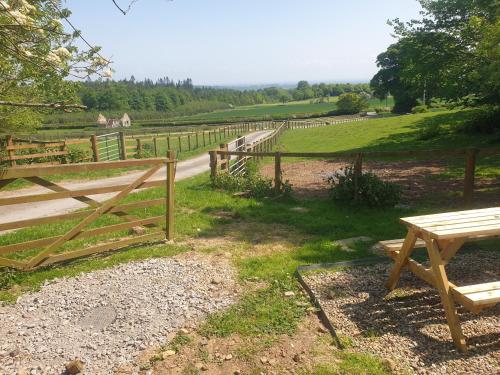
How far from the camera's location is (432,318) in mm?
4387

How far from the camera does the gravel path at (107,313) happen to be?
3.96 metres

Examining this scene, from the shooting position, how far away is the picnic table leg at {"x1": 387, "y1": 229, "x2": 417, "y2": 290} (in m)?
4.58

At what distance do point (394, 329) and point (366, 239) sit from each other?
307 cm

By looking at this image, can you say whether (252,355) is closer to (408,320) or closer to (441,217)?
(408,320)

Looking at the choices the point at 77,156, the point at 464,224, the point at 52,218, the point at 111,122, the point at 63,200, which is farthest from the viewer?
the point at 111,122

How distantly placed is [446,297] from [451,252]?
23.3 inches

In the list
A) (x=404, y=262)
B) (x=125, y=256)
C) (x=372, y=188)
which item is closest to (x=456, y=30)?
(x=372, y=188)

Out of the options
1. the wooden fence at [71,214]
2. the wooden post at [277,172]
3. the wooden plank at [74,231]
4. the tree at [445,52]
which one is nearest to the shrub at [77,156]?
the wooden post at [277,172]

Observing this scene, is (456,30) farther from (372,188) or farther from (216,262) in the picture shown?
(216,262)

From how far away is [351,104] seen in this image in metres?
80.0

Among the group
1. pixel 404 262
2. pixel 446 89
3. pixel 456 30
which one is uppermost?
pixel 456 30

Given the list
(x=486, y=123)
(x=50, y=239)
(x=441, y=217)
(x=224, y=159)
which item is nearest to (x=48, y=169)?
(x=50, y=239)

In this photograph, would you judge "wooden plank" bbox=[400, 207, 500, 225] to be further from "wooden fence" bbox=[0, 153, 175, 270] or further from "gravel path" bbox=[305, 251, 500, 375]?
"wooden fence" bbox=[0, 153, 175, 270]

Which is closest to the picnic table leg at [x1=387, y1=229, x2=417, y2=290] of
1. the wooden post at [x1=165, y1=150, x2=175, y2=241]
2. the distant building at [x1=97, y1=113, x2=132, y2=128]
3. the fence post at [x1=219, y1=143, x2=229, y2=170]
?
the wooden post at [x1=165, y1=150, x2=175, y2=241]
